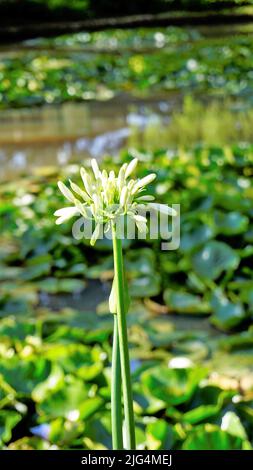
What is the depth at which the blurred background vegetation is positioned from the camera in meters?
1.45

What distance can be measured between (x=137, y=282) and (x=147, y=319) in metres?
0.22

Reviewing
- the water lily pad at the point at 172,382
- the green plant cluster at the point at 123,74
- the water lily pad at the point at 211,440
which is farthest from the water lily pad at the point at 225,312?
the green plant cluster at the point at 123,74

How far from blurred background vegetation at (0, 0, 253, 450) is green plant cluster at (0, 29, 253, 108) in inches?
3.0

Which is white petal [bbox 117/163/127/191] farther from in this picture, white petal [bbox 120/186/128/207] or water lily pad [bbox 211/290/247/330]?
water lily pad [bbox 211/290/247/330]

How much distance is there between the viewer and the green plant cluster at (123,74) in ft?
21.7

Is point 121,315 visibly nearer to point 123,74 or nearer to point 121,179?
point 121,179

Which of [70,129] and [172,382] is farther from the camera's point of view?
[70,129]

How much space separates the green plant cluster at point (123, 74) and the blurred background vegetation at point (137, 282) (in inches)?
3.0

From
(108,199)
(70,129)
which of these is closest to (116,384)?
(108,199)

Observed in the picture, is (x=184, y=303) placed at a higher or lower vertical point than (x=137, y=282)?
lower

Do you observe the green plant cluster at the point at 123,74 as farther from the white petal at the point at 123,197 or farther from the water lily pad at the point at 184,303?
the white petal at the point at 123,197

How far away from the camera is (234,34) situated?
1214 centimetres

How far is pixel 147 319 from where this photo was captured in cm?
230
